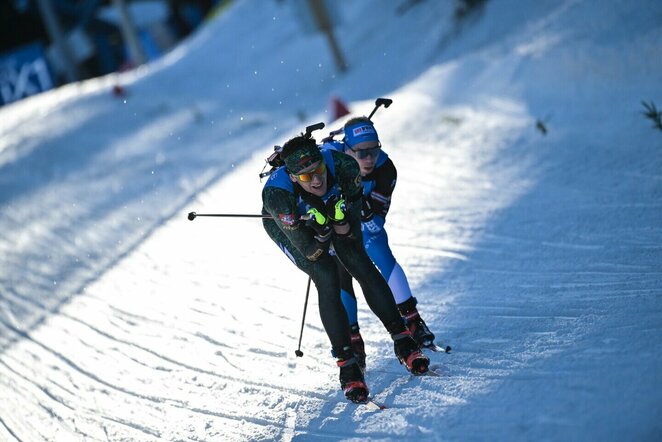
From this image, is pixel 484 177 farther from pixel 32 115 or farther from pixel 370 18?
pixel 32 115

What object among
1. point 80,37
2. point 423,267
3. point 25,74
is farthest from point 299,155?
point 80,37

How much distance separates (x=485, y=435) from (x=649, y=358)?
1.04 metres

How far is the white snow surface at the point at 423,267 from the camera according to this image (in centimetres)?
458

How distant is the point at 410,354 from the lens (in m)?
4.78

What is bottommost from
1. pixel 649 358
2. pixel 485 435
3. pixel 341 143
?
pixel 485 435

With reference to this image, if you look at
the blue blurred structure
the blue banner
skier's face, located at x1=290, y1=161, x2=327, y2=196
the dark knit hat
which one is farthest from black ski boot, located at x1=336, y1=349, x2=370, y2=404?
the blue banner

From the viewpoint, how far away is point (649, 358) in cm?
419

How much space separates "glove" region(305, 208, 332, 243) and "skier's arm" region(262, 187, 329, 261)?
0.12ft

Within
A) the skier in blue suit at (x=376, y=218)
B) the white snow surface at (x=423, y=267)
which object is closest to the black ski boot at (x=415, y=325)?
the skier in blue suit at (x=376, y=218)

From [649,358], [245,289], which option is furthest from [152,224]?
[649,358]

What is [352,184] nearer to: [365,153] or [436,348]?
[365,153]

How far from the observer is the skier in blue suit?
5234 mm

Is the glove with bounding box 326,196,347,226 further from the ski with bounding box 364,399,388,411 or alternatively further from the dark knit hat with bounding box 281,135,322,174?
the ski with bounding box 364,399,388,411

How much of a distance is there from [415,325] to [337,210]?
1203 millimetres
